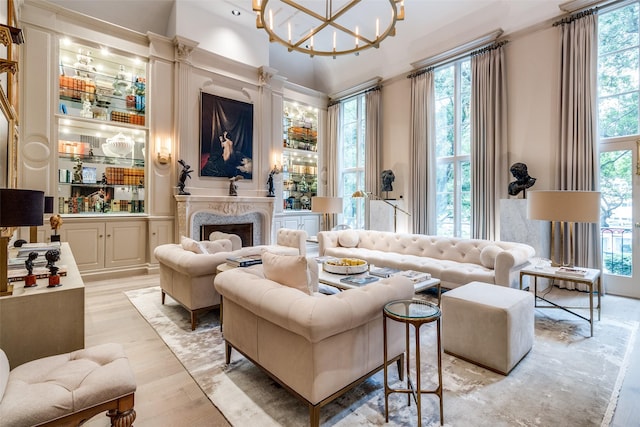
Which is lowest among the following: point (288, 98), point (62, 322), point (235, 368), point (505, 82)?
point (235, 368)

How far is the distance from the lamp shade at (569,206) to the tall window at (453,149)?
8.47 feet

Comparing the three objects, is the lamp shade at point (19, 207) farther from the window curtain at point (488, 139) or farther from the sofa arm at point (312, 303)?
the window curtain at point (488, 139)

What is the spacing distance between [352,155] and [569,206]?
5438 mm

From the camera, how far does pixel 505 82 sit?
509 cm

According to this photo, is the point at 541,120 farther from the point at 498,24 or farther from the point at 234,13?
the point at 234,13

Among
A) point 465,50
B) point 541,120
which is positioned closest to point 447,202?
point 541,120

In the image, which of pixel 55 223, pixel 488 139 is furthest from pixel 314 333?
pixel 488 139

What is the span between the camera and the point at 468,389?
208 centimetres

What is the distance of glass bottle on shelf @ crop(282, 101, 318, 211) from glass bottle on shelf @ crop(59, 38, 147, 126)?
328 centimetres

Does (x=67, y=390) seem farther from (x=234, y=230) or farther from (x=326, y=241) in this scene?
(x=234, y=230)

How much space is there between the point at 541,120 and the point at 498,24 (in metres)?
1.80

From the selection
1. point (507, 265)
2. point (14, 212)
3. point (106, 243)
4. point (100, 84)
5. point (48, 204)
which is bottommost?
point (507, 265)

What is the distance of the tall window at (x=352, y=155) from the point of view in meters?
7.70

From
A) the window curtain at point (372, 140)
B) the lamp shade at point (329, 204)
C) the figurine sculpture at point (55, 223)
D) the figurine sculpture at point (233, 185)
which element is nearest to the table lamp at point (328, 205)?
the lamp shade at point (329, 204)
